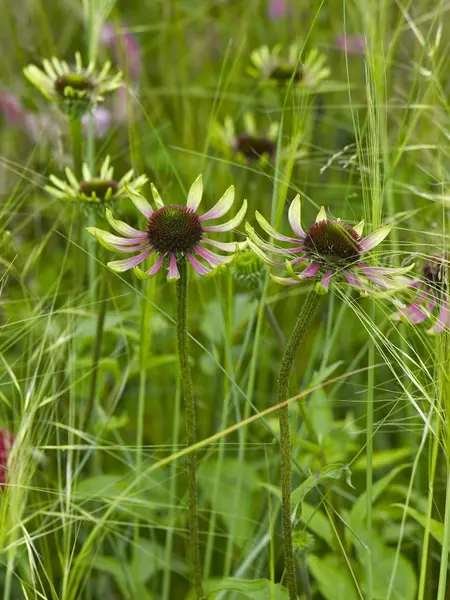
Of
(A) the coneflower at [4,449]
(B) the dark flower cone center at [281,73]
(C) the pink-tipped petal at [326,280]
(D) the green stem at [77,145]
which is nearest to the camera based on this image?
(C) the pink-tipped petal at [326,280]

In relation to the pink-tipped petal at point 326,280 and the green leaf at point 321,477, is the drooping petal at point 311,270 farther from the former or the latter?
the green leaf at point 321,477

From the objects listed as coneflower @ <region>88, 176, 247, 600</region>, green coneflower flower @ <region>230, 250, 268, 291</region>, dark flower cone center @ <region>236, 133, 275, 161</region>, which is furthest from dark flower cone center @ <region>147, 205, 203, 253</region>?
dark flower cone center @ <region>236, 133, 275, 161</region>

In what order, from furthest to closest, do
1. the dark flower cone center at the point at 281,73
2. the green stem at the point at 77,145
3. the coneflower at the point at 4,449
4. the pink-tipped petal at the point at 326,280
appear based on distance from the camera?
1. the dark flower cone center at the point at 281,73
2. the green stem at the point at 77,145
3. the coneflower at the point at 4,449
4. the pink-tipped petal at the point at 326,280

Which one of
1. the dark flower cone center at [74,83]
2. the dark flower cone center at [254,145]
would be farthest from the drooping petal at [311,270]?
the dark flower cone center at [254,145]

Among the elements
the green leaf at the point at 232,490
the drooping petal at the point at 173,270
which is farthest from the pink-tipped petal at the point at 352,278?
the green leaf at the point at 232,490

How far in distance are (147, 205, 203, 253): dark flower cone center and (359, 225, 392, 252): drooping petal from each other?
112 millimetres

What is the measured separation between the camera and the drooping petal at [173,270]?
49 cm

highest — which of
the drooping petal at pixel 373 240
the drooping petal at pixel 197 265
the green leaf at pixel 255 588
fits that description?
the drooping petal at pixel 373 240

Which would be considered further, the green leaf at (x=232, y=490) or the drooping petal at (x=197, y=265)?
the green leaf at (x=232, y=490)

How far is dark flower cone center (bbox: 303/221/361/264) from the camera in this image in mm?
486

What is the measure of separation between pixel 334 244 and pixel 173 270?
103mm

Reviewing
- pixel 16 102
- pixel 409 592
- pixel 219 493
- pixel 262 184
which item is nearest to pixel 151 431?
pixel 219 493

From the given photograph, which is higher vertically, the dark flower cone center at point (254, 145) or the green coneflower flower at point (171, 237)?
the dark flower cone center at point (254, 145)

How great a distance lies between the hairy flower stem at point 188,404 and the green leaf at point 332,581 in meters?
0.11
